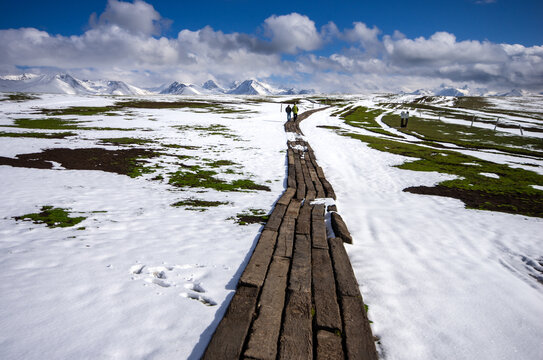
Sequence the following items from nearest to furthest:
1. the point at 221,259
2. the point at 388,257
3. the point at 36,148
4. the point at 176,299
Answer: the point at 176,299
the point at 221,259
the point at 388,257
the point at 36,148

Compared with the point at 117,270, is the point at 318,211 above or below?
above

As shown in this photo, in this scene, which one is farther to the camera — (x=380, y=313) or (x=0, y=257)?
(x=0, y=257)

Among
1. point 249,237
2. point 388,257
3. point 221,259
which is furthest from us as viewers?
point 249,237

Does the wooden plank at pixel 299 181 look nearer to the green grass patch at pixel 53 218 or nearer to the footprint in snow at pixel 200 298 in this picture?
the footprint in snow at pixel 200 298

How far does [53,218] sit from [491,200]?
15.3m

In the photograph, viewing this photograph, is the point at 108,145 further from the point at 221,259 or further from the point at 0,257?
the point at 221,259

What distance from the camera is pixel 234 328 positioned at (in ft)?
11.9

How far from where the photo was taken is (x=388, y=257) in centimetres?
635

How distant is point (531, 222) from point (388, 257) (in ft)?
19.6

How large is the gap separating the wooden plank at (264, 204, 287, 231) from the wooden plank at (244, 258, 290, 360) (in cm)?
183

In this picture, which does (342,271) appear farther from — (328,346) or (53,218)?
(53,218)

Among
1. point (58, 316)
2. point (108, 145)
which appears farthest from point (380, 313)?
point (108, 145)

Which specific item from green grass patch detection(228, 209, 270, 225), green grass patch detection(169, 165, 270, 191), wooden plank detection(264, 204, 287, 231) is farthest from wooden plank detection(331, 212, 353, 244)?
green grass patch detection(169, 165, 270, 191)

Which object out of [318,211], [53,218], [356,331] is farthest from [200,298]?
[53,218]
